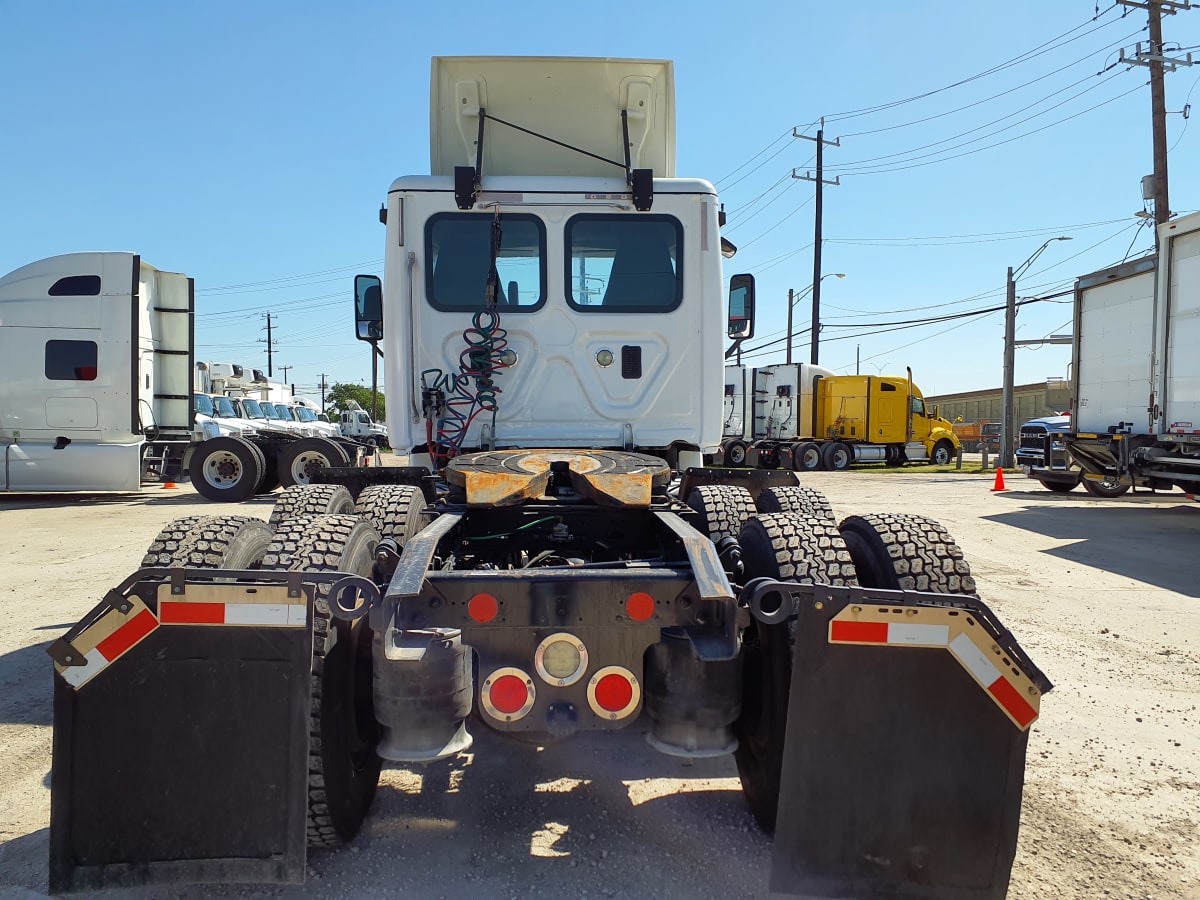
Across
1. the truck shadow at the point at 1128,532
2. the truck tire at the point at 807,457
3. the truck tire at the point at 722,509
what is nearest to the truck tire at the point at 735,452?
the truck tire at the point at 807,457

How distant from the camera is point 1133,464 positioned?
1209 centimetres

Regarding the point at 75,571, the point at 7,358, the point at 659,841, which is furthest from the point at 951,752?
the point at 7,358

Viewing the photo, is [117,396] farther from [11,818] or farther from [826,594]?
[826,594]

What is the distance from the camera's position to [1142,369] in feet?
39.9

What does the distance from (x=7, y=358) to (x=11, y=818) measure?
1240cm

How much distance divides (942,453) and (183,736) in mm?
29603

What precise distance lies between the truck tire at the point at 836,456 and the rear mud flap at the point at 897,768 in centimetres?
2496

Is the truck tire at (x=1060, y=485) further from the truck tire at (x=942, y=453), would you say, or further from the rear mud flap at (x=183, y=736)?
the rear mud flap at (x=183, y=736)

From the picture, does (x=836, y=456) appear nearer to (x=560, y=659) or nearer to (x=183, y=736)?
(x=560, y=659)

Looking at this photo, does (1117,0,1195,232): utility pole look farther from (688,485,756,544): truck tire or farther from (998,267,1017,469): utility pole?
(688,485,756,544): truck tire

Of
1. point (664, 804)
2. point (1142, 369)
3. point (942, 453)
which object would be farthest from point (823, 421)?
point (664, 804)

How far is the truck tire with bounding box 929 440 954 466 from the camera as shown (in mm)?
28344

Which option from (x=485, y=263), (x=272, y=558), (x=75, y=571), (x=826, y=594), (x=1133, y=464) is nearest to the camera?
(x=826, y=594)

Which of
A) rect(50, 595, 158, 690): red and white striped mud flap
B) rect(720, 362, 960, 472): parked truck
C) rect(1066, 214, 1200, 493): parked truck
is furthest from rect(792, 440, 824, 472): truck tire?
rect(50, 595, 158, 690): red and white striped mud flap
